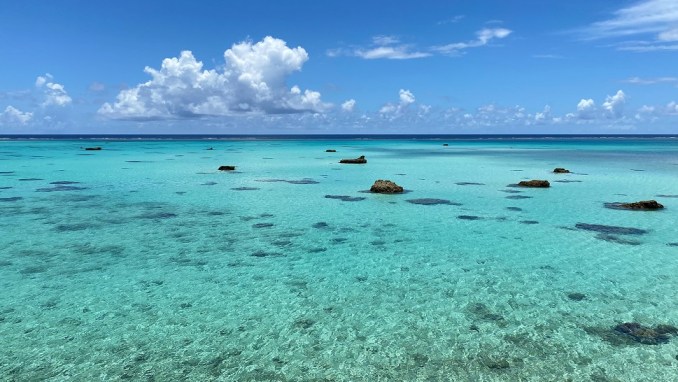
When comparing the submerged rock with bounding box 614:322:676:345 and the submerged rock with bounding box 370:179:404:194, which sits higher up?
the submerged rock with bounding box 370:179:404:194

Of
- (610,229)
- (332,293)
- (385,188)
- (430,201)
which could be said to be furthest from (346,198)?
(332,293)

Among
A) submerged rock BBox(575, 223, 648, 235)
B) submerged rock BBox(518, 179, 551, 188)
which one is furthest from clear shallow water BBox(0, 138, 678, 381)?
submerged rock BBox(518, 179, 551, 188)

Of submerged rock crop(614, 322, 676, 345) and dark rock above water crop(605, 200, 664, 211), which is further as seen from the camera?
dark rock above water crop(605, 200, 664, 211)

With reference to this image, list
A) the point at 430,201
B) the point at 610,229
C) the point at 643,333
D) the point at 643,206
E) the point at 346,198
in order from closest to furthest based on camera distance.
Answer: the point at 643,333 < the point at 610,229 < the point at 643,206 < the point at 430,201 < the point at 346,198

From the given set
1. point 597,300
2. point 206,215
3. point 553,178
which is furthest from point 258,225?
point 553,178

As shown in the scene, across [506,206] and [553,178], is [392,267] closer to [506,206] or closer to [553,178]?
[506,206]

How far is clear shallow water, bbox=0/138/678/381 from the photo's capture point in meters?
7.66

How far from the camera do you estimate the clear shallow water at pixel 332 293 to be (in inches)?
302

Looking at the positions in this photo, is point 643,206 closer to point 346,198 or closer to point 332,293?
point 346,198

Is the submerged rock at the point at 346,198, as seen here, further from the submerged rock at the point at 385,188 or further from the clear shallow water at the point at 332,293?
the clear shallow water at the point at 332,293

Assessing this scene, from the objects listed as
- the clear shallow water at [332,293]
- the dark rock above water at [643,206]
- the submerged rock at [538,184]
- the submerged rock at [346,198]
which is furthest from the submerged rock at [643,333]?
the submerged rock at [538,184]

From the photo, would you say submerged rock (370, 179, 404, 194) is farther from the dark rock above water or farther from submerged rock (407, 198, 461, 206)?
the dark rock above water

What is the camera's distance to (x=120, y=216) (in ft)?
66.5

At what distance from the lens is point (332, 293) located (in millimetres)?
10867
